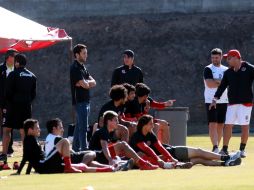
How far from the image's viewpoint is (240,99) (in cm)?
2072

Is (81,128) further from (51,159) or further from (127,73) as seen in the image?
(51,159)

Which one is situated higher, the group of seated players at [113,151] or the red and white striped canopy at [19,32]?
the red and white striped canopy at [19,32]

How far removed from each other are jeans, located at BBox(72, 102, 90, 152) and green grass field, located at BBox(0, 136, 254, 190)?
115 inches

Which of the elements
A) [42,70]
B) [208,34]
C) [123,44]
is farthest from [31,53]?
[208,34]

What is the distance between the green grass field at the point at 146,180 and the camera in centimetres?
1352

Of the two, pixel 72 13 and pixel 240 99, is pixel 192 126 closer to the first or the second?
pixel 72 13

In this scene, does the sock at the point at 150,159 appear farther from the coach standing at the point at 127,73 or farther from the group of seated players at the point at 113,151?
the coach standing at the point at 127,73

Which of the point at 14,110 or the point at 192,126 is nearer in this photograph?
the point at 14,110

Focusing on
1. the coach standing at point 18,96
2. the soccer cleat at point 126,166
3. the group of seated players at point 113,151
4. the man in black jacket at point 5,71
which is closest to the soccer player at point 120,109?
the group of seated players at point 113,151

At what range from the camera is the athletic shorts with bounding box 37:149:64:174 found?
16625 mm

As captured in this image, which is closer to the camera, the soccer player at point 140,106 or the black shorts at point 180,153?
the black shorts at point 180,153

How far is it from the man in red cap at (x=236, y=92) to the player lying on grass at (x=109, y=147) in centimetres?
354

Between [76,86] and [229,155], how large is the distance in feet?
11.6

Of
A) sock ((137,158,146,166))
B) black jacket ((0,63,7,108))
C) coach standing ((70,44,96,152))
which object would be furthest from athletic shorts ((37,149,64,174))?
black jacket ((0,63,7,108))
